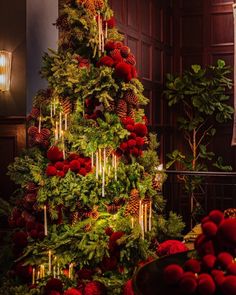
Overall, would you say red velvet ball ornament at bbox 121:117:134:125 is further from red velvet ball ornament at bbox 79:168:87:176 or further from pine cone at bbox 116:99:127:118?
red velvet ball ornament at bbox 79:168:87:176

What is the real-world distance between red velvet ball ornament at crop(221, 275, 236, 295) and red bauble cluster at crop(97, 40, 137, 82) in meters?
1.87

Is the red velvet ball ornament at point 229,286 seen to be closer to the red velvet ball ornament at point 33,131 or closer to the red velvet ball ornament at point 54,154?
the red velvet ball ornament at point 54,154

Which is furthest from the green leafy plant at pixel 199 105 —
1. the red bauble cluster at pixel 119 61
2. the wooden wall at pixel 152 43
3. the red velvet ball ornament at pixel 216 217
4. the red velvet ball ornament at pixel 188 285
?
the red velvet ball ornament at pixel 188 285

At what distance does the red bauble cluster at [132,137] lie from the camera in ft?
10.7

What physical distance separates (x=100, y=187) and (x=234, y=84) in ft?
15.4

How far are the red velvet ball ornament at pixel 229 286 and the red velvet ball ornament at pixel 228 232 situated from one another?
121 millimetres

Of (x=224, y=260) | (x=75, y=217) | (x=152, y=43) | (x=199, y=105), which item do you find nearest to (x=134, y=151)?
(x=75, y=217)

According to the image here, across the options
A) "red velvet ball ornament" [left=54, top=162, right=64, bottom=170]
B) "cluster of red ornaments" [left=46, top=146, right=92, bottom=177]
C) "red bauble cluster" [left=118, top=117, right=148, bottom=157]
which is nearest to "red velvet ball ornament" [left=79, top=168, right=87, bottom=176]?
"cluster of red ornaments" [left=46, top=146, right=92, bottom=177]

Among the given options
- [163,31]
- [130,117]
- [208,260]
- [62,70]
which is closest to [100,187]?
[130,117]

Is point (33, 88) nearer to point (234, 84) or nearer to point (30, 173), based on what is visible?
point (30, 173)

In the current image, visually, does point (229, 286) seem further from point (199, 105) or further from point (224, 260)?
point (199, 105)

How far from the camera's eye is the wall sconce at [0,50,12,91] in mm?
4711

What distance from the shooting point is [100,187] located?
3.26m

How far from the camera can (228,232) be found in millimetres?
1657
